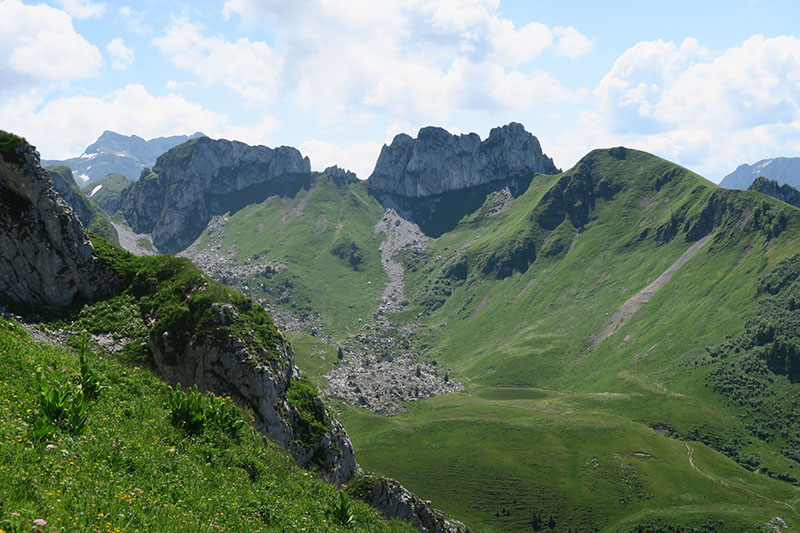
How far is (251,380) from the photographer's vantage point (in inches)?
2200

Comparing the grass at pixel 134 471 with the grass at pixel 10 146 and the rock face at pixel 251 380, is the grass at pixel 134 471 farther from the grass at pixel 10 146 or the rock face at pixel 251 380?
the grass at pixel 10 146

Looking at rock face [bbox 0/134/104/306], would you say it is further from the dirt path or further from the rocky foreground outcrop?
the dirt path

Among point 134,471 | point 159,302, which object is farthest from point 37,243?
point 134,471

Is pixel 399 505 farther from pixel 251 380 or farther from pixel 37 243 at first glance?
pixel 37 243

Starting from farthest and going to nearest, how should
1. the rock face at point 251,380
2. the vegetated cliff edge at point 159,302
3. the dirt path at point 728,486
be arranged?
the dirt path at point 728,486, the rock face at point 251,380, the vegetated cliff edge at point 159,302

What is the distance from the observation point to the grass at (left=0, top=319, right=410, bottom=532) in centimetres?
1099

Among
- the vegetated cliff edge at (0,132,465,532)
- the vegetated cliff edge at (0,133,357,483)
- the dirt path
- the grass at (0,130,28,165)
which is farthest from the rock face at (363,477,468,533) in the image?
the dirt path

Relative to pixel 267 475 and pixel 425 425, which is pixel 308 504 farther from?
pixel 425 425

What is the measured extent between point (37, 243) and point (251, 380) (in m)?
30.0

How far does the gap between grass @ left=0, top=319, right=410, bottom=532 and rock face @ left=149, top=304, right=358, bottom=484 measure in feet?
91.9

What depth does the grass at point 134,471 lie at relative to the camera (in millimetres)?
10992

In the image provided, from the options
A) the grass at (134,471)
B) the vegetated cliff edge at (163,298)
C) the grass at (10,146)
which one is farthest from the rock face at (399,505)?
the grass at (10,146)

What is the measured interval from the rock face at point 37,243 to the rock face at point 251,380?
1320 centimetres

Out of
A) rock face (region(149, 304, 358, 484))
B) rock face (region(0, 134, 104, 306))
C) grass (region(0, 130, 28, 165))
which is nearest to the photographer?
rock face (region(0, 134, 104, 306))
